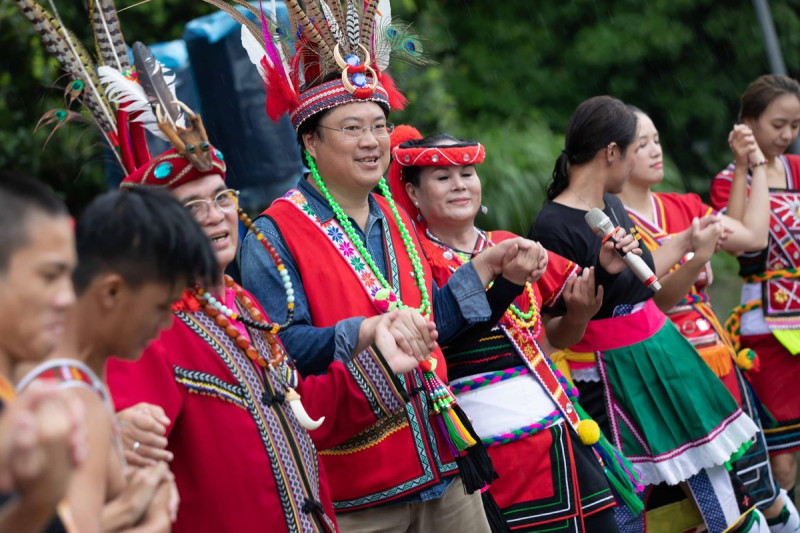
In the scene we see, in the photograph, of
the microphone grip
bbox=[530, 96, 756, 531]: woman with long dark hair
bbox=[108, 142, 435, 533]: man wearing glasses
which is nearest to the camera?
bbox=[108, 142, 435, 533]: man wearing glasses

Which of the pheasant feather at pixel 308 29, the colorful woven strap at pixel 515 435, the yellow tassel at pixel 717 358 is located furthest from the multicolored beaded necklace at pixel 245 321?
the yellow tassel at pixel 717 358

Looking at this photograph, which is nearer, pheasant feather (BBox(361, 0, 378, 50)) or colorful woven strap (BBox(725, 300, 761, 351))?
pheasant feather (BBox(361, 0, 378, 50))

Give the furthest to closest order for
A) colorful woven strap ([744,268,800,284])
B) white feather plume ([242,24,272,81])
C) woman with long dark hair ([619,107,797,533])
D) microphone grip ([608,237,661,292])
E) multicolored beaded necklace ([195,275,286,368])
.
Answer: colorful woven strap ([744,268,800,284]), woman with long dark hair ([619,107,797,533]), microphone grip ([608,237,661,292]), white feather plume ([242,24,272,81]), multicolored beaded necklace ([195,275,286,368])

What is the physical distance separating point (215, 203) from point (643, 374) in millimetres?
2296

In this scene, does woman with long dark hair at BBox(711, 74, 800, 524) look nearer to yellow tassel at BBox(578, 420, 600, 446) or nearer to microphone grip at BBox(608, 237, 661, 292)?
microphone grip at BBox(608, 237, 661, 292)

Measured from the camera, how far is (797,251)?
17.4 feet

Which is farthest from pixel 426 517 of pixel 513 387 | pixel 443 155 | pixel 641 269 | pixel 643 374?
pixel 643 374

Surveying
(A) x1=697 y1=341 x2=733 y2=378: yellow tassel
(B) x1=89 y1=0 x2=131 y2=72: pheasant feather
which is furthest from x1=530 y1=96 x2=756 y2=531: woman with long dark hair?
(B) x1=89 y1=0 x2=131 y2=72: pheasant feather

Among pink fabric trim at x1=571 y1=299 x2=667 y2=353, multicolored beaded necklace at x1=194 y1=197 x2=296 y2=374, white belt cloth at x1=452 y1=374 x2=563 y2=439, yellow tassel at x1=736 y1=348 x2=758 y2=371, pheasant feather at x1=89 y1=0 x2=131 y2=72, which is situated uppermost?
pheasant feather at x1=89 y1=0 x2=131 y2=72

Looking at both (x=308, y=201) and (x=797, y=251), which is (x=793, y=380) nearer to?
(x=797, y=251)

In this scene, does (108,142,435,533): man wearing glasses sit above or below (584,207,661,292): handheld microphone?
above

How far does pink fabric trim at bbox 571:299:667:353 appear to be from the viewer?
14.2ft

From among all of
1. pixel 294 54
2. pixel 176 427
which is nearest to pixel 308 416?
pixel 176 427

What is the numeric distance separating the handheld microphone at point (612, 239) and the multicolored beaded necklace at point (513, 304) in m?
0.32
